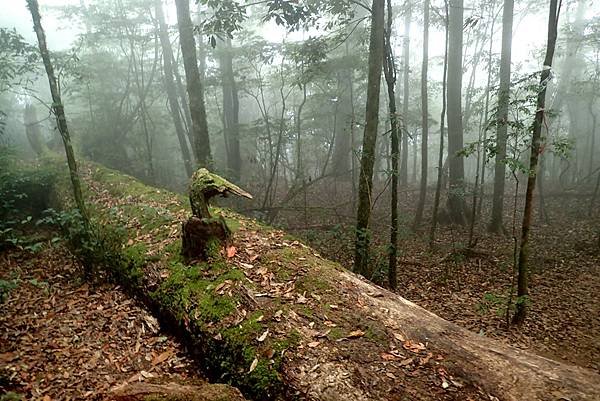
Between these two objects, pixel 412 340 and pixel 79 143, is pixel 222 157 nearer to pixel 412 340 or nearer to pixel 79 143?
pixel 79 143

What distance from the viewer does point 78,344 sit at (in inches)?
171

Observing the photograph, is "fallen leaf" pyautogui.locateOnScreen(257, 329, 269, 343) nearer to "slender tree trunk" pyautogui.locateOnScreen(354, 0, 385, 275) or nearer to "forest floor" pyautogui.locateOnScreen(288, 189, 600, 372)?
"slender tree trunk" pyautogui.locateOnScreen(354, 0, 385, 275)

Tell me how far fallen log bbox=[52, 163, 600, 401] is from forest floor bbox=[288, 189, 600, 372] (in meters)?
3.08

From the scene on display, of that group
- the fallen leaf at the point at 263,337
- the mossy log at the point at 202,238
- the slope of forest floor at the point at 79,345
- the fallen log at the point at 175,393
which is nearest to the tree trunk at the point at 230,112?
the slope of forest floor at the point at 79,345

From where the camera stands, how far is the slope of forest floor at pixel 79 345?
3591mm

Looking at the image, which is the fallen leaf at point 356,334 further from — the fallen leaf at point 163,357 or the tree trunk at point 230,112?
the tree trunk at point 230,112

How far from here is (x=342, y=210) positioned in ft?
46.3

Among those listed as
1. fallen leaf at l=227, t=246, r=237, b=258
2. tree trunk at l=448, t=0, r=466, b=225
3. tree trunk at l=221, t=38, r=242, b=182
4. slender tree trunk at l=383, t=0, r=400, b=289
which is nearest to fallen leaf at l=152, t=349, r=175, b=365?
fallen leaf at l=227, t=246, r=237, b=258

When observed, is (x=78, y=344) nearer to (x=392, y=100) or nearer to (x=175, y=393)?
(x=175, y=393)

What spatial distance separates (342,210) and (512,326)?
27.7 ft

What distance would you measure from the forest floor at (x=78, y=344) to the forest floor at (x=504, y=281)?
462 cm

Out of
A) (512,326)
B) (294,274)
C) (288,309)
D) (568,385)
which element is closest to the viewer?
(568,385)

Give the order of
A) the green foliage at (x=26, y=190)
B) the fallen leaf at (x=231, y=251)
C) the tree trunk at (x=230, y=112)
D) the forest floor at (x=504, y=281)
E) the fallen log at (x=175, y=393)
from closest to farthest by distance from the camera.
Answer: the fallen log at (x=175, y=393), the fallen leaf at (x=231, y=251), the forest floor at (x=504, y=281), the green foliage at (x=26, y=190), the tree trunk at (x=230, y=112)

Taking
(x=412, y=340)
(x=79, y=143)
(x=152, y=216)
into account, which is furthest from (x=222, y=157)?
(x=412, y=340)
